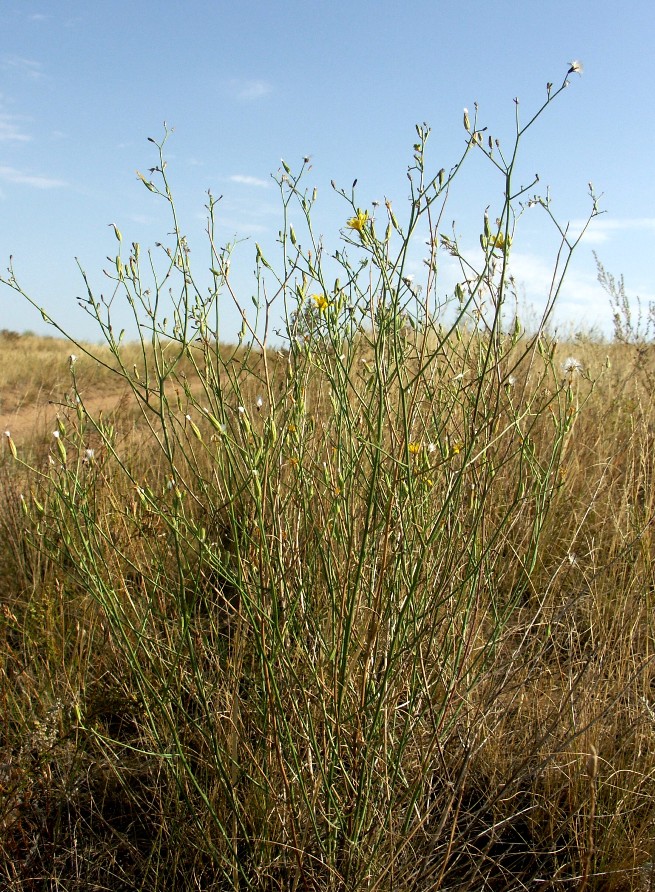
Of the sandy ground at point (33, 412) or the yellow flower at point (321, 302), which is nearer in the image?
the yellow flower at point (321, 302)

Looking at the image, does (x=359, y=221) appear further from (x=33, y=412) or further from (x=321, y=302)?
(x=33, y=412)

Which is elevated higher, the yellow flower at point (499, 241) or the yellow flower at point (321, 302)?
the yellow flower at point (499, 241)

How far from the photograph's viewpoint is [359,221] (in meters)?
1.42

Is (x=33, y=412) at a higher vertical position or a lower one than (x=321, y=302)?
lower

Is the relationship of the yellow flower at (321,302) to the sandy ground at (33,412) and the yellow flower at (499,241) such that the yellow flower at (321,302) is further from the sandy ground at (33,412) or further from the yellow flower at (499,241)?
the sandy ground at (33,412)

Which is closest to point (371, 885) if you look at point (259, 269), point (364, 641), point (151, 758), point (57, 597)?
point (364, 641)

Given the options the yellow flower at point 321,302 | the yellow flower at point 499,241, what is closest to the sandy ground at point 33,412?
the yellow flower at point 321,302

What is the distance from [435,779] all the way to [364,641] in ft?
1.62

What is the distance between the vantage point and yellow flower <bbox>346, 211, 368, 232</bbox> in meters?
1.42

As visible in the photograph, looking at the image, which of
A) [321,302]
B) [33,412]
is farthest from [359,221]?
[33,412]

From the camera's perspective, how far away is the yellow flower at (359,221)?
142 cm

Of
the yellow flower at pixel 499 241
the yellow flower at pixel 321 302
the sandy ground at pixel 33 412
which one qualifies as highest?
the yellow flower at pixel 499 241

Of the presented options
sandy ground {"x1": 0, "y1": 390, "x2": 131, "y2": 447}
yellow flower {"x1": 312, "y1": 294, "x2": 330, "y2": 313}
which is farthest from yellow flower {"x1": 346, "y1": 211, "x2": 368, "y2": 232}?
sandy ground {"x1": 0, "y1": 390, "x2": 131, "y2": 447}

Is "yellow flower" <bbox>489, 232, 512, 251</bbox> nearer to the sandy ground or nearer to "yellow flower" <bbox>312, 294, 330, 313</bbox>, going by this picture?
"yellow flower" <bbox>312, 294, 330, 313</bbox>
